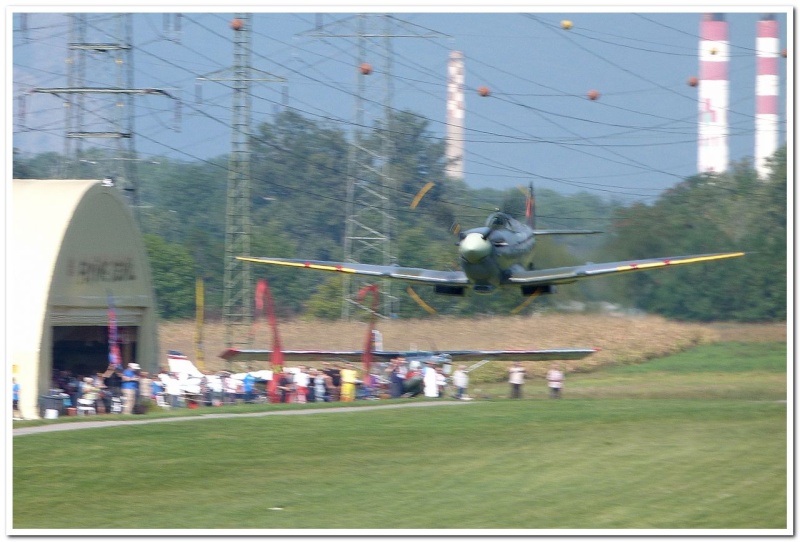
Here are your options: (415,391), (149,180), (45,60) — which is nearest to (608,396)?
(415,391)

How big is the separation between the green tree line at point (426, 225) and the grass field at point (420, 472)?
5190 mm

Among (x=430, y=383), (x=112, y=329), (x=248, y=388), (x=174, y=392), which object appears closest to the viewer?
(x=174, y=392)

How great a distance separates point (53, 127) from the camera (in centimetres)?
2567

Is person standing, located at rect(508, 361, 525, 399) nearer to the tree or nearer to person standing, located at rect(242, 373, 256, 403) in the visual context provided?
person standing, located at rect(242, 373, 256, 403)

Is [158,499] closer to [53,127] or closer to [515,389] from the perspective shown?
[515,389]

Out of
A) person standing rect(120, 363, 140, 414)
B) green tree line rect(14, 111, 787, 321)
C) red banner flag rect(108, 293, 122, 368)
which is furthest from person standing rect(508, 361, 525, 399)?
red banner flag rect(108, 293, 122, 368)

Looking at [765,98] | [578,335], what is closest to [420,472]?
[578,335]

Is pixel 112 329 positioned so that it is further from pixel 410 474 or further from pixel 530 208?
pixel 410 474

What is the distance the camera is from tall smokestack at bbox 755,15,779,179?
17953 millimetres

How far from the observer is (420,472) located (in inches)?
575

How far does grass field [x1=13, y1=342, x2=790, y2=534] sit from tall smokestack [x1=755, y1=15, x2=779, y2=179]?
268 inches

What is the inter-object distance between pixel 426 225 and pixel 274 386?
35.4 ft

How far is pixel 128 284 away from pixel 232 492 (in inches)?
458
